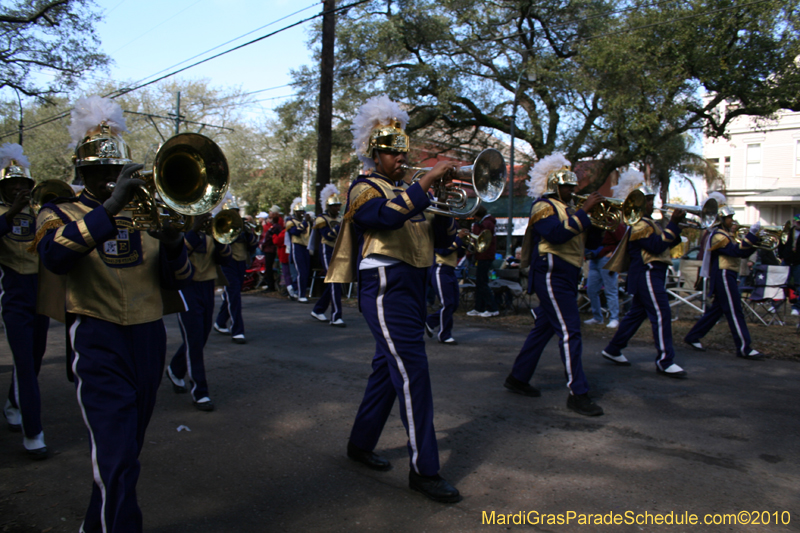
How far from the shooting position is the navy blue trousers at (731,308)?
7508 millimetres

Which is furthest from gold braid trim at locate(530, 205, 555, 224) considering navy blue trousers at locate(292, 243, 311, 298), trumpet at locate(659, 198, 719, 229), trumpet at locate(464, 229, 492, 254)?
navy blue trousers at locate(292, 243, 311, 298)

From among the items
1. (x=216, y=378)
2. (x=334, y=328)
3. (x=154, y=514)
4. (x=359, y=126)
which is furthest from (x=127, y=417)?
(x=334, y=328)

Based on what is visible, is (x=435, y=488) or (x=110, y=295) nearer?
(x=110, y=295)

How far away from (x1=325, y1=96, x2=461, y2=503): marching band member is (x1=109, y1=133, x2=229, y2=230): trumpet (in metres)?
0.93

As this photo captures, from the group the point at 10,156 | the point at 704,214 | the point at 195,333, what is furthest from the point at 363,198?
the point at 704,214

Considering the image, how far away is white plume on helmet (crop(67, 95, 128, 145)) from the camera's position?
3037 millimetres

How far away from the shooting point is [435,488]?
337 centimetres

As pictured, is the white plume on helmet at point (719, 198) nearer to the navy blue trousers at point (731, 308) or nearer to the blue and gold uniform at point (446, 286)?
the navy blue trousers at point (731, 308)

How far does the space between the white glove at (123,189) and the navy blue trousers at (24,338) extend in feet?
7.52

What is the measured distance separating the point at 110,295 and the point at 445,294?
6195mm

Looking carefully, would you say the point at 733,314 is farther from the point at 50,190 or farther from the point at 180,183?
the point at 50,190

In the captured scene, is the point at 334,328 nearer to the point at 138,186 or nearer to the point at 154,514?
the point at 154,514

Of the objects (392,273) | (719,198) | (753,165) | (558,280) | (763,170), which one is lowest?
(558,280)

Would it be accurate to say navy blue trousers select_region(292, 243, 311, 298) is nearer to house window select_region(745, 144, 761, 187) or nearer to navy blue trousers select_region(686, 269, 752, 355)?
navy blue trousers select_region(686, 269, 752, 355)
